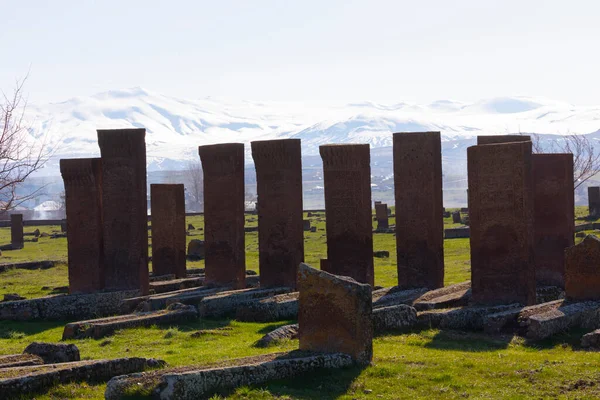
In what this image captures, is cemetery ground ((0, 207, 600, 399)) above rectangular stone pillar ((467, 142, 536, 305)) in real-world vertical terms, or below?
below

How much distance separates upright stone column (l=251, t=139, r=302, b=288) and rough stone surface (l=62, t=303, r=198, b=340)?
361cm

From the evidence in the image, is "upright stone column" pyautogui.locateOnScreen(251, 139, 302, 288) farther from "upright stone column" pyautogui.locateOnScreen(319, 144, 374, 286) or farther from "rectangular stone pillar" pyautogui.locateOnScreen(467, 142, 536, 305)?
"rectangular stone pillar" pyautogui.locateOnScreen(467, 142, 536, 305)

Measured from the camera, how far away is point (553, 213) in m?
22.7

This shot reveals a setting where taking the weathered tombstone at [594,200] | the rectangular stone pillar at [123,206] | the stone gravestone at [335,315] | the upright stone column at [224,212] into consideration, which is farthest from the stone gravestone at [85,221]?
the weathered tombstone at [594,200]

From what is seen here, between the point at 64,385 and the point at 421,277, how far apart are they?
36.8 feet

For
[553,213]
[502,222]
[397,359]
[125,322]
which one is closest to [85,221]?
[125,322]

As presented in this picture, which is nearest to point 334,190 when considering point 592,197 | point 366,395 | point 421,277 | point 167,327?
point 421,277

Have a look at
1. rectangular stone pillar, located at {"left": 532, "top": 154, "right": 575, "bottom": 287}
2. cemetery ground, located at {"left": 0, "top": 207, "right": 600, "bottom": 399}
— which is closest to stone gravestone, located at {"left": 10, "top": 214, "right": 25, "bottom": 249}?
cemetery ground, located at {"left": 0, "top": 207, "right": 600, "bottom": 399}

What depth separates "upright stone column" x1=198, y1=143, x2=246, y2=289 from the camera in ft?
77.5

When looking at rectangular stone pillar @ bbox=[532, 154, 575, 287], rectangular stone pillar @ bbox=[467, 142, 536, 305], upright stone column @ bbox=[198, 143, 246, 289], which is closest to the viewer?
rectangular stone pillar @ bbox=[467, 142, 536, 305]

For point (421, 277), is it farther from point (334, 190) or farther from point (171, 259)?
point (171, 259)

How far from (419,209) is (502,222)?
318cm

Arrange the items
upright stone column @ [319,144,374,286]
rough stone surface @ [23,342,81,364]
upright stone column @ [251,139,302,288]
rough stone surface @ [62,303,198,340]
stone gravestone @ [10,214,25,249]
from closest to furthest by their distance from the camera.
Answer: rough stone surface @ [23,342,81,364] → rough stone surface @ [62,303,198,340] → upright stone column @ [319,144,374,286] → upright stone column @ [251,139,302,288] → stone gravestone @ [10,214,25,249]

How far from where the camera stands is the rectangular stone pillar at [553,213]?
2252cm
